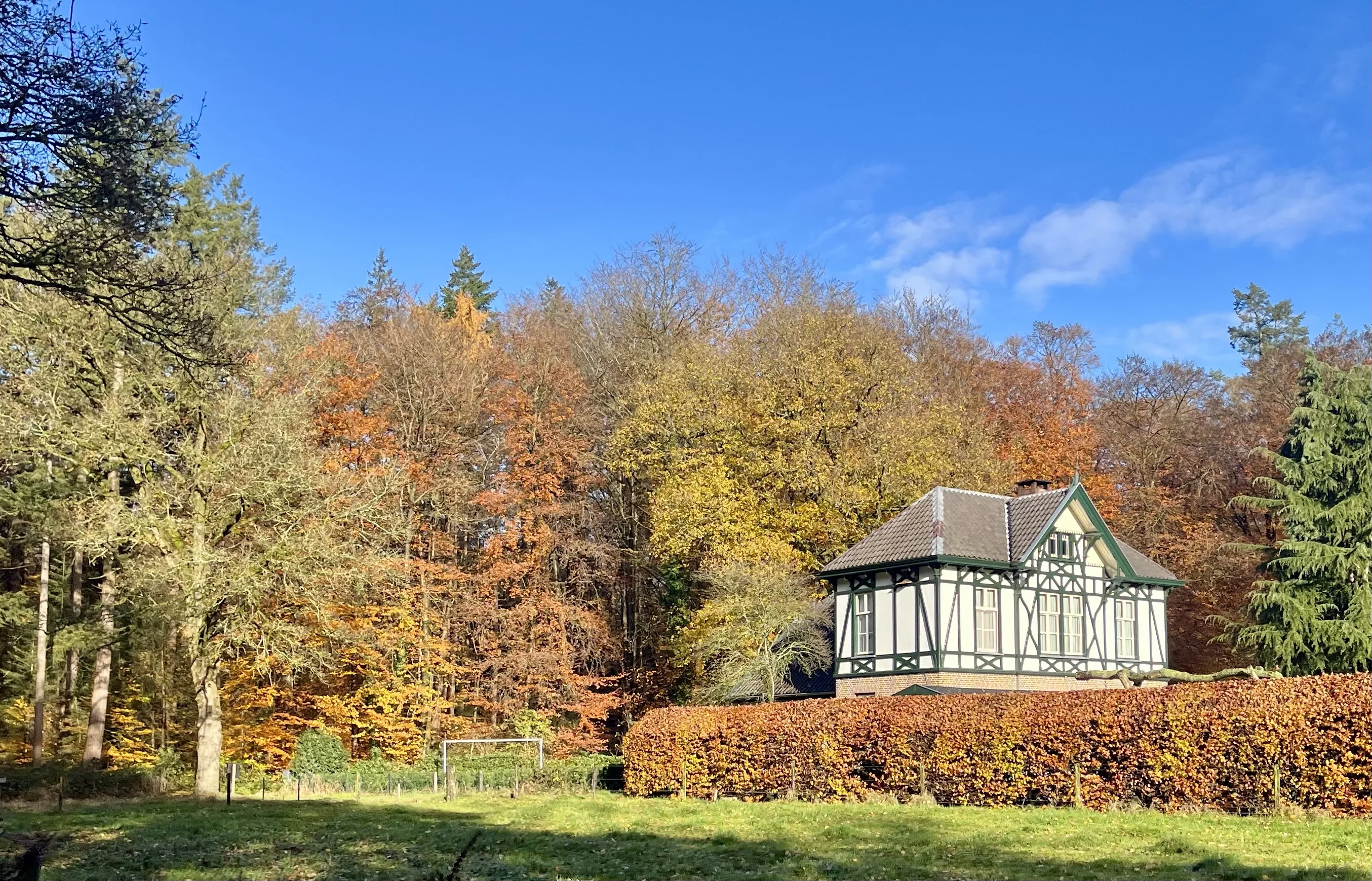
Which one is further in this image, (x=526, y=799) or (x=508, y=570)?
(x=508, y=570)

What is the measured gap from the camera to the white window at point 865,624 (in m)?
32.2

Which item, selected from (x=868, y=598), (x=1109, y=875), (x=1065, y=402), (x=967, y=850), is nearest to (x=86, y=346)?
(x=868, y=598)

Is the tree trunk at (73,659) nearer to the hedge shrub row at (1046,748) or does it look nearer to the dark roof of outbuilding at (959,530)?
the hedge shrub row at (1046,748)

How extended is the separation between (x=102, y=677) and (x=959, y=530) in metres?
24.0

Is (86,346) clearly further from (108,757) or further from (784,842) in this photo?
(784,842)

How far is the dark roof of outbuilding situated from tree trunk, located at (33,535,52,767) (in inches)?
857

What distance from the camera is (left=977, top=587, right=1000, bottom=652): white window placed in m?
31.5

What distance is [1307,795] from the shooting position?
627 inches

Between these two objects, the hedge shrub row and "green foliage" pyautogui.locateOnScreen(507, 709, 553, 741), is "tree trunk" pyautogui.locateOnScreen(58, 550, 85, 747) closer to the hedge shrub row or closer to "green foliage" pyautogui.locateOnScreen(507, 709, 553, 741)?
"green foliage" pyautogui.locateOnScreen(507, 709, 553, 741)

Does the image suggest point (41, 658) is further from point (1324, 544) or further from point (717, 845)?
point (1324, 544)

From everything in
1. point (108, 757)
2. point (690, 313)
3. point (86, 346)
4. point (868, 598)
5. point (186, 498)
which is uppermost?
point (690, 313)

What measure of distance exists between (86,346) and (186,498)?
14.1 feet

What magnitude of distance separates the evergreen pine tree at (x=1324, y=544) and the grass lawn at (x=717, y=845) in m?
17.0

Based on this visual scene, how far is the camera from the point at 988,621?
31766mm
